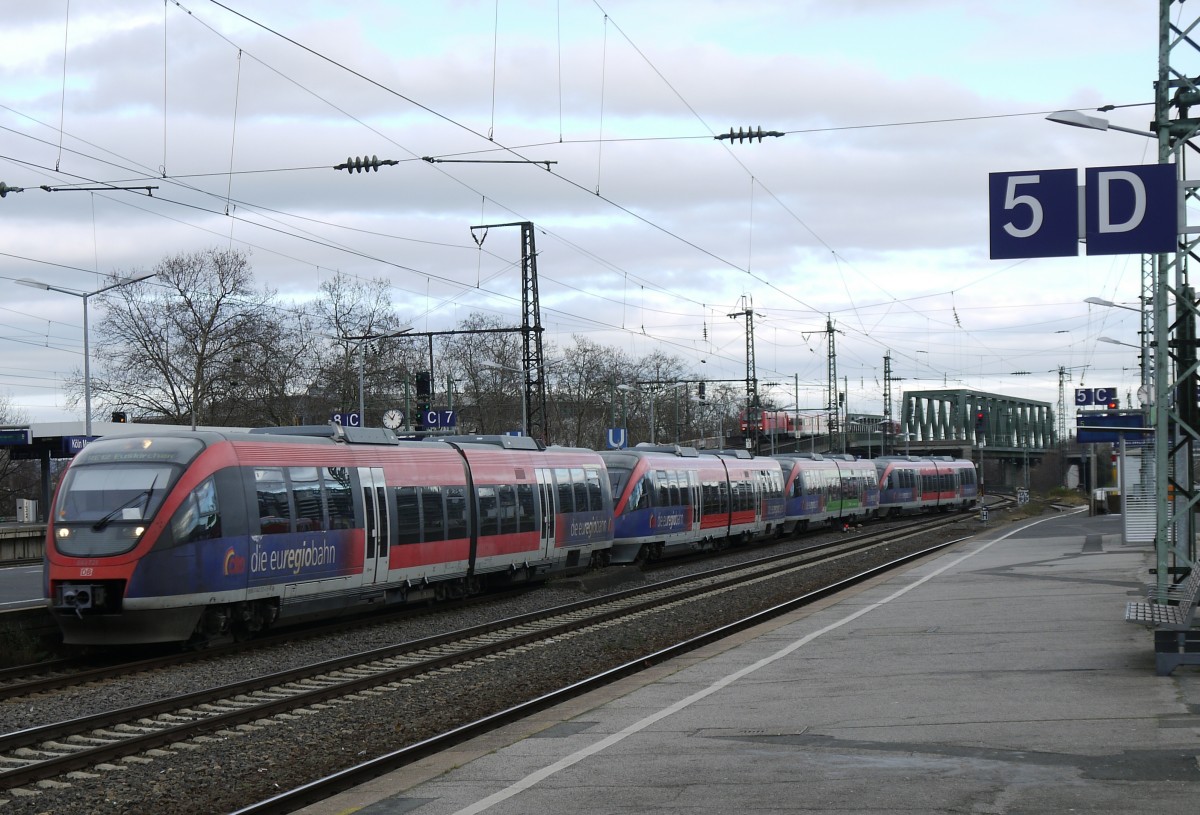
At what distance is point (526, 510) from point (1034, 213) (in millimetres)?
13997

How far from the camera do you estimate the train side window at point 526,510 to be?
90.2 feet

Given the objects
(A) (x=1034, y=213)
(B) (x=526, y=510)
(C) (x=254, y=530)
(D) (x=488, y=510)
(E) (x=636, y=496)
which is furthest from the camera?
(E) (x=636, y=496)

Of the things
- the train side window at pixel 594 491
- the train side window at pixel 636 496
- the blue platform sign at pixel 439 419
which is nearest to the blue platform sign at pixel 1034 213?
the train side window at pixel 594 491

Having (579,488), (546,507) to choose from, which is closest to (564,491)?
(579,488)

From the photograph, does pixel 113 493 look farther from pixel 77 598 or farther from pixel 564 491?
pixel 564 491

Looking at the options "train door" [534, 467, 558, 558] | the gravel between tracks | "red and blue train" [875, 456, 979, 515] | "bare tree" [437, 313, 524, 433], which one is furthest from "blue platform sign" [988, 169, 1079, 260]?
"bare tree" [437, 313, 524, 433]

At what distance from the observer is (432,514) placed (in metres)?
23.8

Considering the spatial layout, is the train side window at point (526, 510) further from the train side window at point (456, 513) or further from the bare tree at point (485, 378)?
the bare tree at point (485, 378)

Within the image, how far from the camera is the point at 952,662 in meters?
14.9

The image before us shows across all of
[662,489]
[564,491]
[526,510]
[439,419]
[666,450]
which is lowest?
[526,510]

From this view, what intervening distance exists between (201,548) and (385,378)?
179 ft

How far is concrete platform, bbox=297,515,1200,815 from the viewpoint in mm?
8508

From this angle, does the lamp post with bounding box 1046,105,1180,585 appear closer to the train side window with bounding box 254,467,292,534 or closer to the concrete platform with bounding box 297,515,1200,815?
the concrete platform with bounding box 297,515,1200,815

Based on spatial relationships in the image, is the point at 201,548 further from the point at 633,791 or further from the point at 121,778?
the point at 633,791
